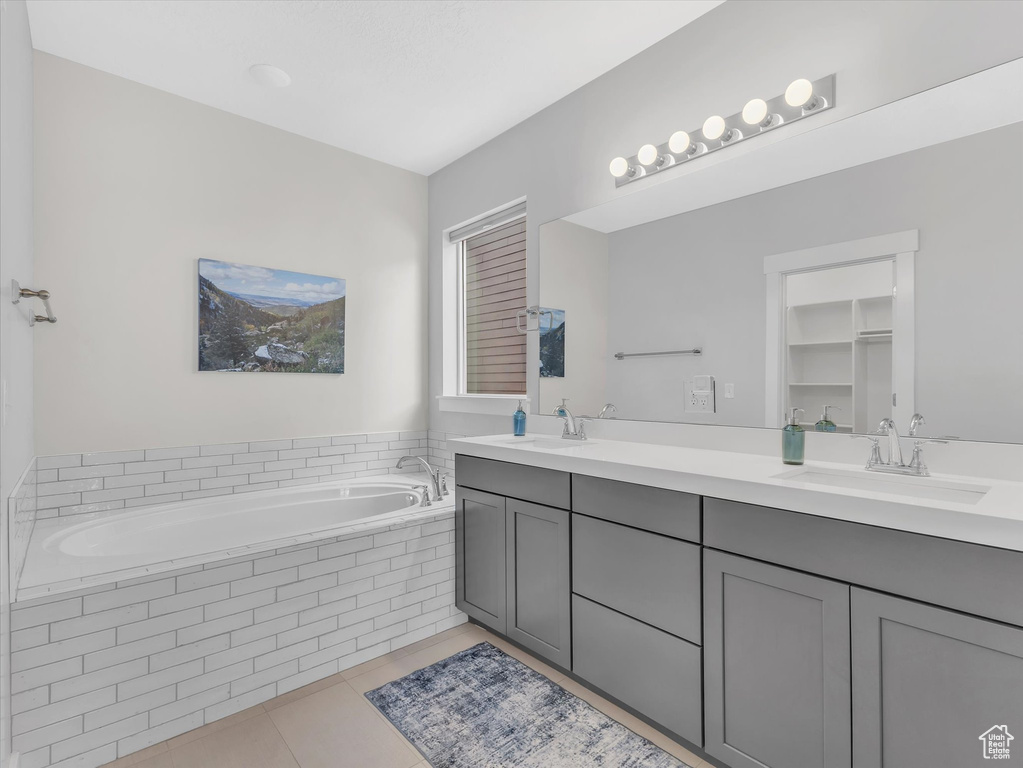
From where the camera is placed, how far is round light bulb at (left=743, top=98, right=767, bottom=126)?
74.9 inches

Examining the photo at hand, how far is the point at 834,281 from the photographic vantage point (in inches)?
71.0

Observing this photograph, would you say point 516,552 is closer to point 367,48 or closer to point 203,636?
point 203,636

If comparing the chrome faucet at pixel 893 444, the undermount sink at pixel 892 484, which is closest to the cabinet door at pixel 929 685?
the undermount sink at pixel 892 484

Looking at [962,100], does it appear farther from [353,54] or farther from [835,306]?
[353,54]

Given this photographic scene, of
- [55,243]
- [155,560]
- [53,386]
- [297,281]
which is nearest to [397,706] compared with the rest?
[155,560]

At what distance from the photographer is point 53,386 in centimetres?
236

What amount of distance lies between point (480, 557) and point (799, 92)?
226cm

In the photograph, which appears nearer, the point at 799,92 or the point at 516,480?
the point at 799,92

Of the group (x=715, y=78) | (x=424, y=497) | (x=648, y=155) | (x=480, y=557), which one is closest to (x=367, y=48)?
(x=648, y=155)

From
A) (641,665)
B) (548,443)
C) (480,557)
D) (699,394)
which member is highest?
(699,394)

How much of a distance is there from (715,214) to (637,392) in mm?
827

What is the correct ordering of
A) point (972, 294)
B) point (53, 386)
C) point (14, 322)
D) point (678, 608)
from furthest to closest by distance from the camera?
point (53, 386)
point (14, 322)
point (678, 608)
point (972, 294)

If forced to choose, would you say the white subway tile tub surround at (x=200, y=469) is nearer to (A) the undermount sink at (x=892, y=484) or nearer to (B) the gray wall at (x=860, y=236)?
(B) the gray wall at (x=860, y=236)

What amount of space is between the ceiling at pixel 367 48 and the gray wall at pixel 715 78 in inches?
4.8
